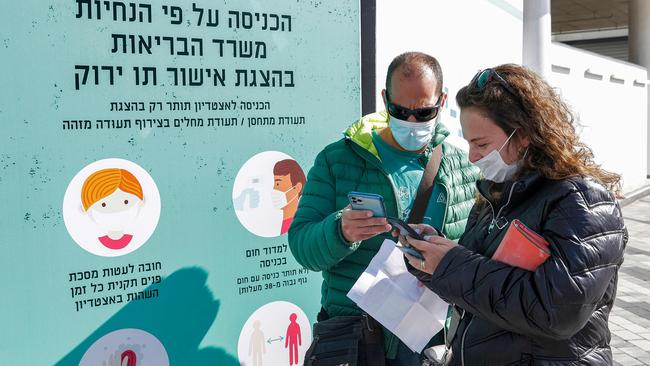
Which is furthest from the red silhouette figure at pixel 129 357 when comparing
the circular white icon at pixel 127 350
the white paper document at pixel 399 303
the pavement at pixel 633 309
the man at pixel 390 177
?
the pavement at pixel 633 309

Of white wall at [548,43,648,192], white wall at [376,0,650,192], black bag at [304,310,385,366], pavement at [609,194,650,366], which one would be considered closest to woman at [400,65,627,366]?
white wall at [376,0,650,192]

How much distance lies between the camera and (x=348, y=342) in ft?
7.57

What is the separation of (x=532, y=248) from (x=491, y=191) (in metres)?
0.33

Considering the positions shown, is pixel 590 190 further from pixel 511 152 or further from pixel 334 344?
pixel 334 344

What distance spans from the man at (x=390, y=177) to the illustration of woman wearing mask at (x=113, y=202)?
0.77m

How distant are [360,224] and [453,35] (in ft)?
11.1

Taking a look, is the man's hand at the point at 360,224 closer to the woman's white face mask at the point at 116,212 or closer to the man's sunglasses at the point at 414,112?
the man's sunglasses at the point at 414,112

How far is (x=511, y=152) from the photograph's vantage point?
5.96 feet

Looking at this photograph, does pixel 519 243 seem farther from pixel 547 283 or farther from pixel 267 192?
pixel 267 192

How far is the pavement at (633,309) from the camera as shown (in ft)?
17.0

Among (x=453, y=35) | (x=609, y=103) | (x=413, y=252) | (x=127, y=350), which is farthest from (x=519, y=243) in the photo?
(x=609, y=103)

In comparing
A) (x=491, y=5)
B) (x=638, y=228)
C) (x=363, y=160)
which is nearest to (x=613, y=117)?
(x=638, y=228)

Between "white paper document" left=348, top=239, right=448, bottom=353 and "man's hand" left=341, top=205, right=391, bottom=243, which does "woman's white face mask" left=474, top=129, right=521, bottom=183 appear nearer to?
"man's hand" left=341, top=205, right=391, bottom=243

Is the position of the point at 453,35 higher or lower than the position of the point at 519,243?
higher
